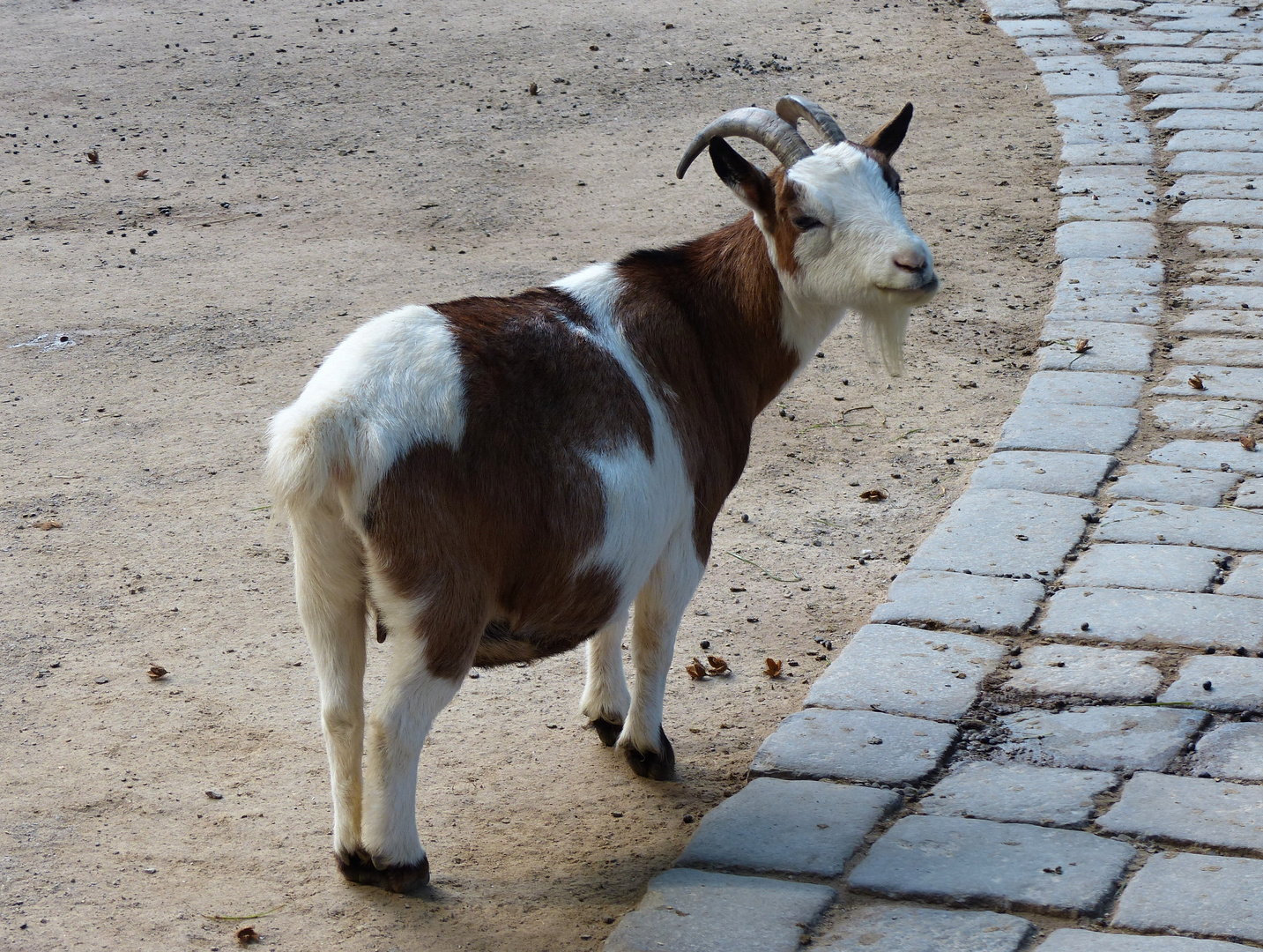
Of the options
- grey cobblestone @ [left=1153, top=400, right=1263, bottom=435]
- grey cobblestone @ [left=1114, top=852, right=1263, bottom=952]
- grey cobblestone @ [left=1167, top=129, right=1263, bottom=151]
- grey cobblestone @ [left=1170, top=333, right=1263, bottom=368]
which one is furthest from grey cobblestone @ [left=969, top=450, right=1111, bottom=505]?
grey cobblestone @ [left=1167, top=129, right=1263, bottom=151]

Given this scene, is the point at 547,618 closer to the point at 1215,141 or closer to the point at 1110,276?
the point at 1110,276

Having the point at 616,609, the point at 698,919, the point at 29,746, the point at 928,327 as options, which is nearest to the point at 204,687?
the point at 29,746

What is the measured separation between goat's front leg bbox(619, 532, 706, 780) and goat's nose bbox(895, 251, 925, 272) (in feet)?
3.18

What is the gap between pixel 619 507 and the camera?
369 cm

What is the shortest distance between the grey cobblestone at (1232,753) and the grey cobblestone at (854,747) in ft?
2.24

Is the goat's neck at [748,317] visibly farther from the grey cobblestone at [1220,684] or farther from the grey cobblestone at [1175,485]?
the grey cobblestone at [1175,485]

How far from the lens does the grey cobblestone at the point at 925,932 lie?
320 centimetres

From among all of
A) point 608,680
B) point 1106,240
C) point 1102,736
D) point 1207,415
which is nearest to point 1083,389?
point 1207,415

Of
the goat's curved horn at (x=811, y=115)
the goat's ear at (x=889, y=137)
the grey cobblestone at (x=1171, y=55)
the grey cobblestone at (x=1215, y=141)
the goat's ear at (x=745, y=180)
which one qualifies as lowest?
the grey cobblestone at (x=1215, y=141)

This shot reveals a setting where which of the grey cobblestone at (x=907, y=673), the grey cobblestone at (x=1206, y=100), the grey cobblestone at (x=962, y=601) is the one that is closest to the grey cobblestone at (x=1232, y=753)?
the grey cobblestone at (x=907, y=673)

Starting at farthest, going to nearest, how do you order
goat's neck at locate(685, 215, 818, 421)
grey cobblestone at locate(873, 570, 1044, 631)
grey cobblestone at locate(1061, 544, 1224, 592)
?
grey cobblestone at locate(1061, 544, 1224, 592) < grey cobblestone at locate(873, 570, 1044, 631) < goat's neck at locate(685, 215, 818, 421)

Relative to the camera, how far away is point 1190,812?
3658 mm

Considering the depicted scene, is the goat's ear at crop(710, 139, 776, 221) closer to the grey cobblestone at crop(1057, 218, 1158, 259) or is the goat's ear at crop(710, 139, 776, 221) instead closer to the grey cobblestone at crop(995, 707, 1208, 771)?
the grey cobblestone at crop(995, 707, 1208, 771)

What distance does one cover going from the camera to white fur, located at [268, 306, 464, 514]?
327 centimetres
